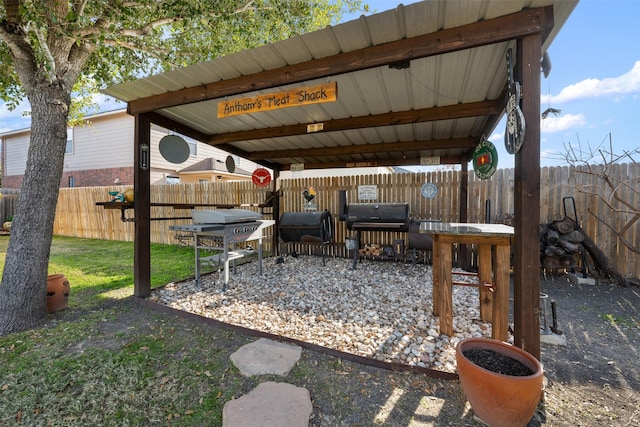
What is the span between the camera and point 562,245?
4.51 m

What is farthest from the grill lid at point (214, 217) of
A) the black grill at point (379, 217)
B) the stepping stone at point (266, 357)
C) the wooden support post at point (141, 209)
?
the black grill at point (379, 217)

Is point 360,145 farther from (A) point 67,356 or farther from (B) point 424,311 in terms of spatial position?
(A) point 67,356

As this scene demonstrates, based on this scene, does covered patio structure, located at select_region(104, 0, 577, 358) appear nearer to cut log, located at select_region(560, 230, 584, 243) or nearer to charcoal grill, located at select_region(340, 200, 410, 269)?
charcoal grill, located at select_region(340, 200, 410, 269)

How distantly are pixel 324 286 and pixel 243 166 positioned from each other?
13.3m

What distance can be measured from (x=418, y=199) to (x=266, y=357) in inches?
191

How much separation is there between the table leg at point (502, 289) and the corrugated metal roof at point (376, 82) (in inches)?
67.2

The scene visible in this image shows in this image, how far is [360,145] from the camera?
19.1 ft

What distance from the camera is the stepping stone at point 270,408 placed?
1.55 meters

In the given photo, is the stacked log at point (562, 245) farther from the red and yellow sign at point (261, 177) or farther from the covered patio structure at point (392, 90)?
the red and yellow sign at point (261, 177)

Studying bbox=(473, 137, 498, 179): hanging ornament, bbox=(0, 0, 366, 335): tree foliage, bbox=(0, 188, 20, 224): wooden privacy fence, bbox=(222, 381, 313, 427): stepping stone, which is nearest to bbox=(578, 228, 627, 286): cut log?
bbox=(473, 137, 498, 179): hanging ornament

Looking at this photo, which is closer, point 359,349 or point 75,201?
point 359,349

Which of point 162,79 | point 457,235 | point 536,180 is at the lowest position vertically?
point 457,235

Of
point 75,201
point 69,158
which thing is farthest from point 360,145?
point 69,158

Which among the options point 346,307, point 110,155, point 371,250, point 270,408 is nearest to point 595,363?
point 346,307
